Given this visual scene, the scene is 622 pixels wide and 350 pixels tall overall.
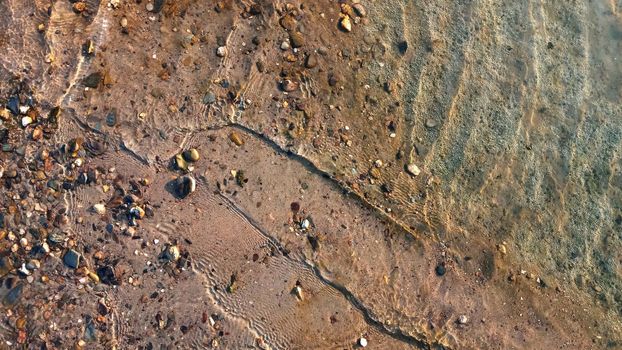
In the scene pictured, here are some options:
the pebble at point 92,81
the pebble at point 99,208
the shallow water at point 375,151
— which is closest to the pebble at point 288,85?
the shallow water at point 375,151

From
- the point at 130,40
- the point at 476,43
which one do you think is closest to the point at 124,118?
the point at 130,40

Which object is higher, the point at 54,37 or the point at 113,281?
the point at 54,37

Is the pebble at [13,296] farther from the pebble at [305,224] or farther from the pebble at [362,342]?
the pebble at [362,342]

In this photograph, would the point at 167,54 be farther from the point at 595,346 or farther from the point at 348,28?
the point at 595,346

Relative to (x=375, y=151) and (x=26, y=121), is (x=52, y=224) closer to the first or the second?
(x=26, y=121)

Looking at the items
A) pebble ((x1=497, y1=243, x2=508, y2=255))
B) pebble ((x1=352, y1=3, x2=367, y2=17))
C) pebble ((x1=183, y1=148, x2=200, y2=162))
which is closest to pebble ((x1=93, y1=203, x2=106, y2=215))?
pebble ((x1=183, y1=148, x2=200, y2=162))
